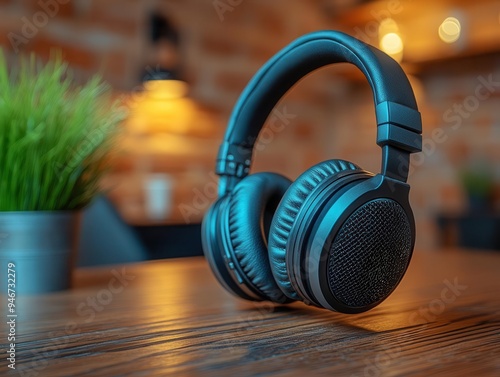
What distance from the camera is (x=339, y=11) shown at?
9.28ft

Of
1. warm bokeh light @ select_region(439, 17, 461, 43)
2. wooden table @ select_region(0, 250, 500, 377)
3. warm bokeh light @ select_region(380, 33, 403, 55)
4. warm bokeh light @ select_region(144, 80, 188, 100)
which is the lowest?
wooden table @ select_region(0, 250, 500, 377)

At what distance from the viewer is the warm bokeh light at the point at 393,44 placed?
8.67 ft

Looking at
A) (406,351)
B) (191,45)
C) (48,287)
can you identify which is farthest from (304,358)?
(191,45)

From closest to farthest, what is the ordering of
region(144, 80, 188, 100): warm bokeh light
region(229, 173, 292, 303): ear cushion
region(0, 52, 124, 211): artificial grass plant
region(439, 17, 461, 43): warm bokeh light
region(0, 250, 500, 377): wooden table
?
region(0, 250, 500, 377): wooden table < region(229, 173, 292, 303): ear cushion < region(0, 52, 124, 211): artificial grass plant < region(144, 80, 188, 100): warm bokeh light < region(439, 17, 461, 43): warm bokeh light

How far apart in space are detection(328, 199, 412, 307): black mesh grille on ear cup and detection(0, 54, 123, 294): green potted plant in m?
0.42

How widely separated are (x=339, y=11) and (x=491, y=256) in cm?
183

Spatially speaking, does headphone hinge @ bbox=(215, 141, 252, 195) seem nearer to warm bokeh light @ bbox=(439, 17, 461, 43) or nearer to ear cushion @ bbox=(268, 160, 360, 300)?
ear cushion @ bbox=(268, 160, 360, 300)

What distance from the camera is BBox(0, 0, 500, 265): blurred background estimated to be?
2248mm

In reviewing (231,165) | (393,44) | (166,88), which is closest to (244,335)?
(231,165)

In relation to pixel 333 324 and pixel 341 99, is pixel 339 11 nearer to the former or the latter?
pixel 341 99

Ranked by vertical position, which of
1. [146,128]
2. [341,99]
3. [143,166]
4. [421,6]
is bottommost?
[143,166]

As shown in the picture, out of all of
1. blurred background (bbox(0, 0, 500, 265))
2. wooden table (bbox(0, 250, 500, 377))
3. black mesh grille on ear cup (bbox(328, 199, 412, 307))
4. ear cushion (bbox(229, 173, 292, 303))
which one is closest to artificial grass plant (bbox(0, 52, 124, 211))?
wooden table (bbox(0, 250, 500, 377))

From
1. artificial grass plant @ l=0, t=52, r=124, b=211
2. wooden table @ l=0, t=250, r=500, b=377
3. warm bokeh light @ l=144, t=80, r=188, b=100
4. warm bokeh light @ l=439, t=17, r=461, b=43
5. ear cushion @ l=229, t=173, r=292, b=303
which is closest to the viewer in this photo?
wooden table @ l=0, t=250, r=500, b=377

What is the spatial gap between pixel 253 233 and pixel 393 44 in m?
2.25
